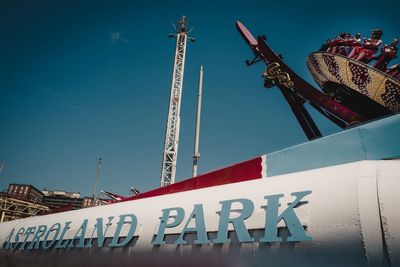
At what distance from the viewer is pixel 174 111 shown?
28.7 metres

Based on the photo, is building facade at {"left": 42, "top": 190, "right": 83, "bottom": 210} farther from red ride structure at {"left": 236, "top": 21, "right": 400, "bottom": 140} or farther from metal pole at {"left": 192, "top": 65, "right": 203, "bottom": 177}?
red ride structure at {"left": 236, "top": 21, "right": 400, "bottom": 140}

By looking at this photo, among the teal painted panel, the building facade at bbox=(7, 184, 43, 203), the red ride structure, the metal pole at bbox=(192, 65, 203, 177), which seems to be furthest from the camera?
the building facade at bbox=(7, 184, 43, 203)

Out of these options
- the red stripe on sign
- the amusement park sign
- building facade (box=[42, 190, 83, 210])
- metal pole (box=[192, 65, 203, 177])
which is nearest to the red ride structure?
metal pole (box=[192, 65, 203, 177])

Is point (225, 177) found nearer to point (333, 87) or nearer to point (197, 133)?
point (197, 133)

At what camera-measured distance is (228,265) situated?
516 cm

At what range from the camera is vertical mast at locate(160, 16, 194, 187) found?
26.4 m

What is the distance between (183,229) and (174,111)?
23.2 metres

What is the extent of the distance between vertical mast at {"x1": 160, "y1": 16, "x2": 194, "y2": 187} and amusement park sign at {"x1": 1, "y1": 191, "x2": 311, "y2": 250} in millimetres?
16659

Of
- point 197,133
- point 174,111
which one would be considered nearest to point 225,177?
point 197,133

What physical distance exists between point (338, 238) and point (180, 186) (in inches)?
177

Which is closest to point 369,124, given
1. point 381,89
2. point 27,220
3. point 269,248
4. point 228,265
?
point 269,248

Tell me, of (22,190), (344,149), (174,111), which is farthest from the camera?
(22,190)

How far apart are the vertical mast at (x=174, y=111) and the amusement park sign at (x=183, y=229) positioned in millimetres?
16659

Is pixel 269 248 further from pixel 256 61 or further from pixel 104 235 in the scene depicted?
pixel 256 61
